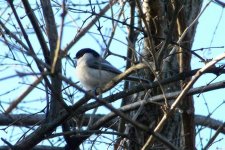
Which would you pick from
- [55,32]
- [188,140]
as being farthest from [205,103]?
[55,32]

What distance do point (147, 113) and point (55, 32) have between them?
4.74 ft

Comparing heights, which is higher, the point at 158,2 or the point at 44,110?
the point at 158,2

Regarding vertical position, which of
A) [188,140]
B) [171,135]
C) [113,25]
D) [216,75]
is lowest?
[188,140]

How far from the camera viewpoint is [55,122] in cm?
362

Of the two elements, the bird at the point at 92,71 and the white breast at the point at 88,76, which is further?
the white breast at the point at 88,76

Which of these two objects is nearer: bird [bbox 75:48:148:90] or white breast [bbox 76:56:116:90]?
bird [bbox 75:48:148:90]

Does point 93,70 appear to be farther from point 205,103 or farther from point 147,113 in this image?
point 205,103

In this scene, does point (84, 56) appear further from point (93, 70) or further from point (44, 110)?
point (44, 110)

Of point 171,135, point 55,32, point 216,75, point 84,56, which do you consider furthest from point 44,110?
point 84,56

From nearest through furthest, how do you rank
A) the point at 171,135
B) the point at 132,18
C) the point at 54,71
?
the point at 54,71 < the point at 171,135 < the point at 132,18

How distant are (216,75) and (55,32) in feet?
4.20

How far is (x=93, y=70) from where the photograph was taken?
6039 millimetres

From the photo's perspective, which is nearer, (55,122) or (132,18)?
(55,122)

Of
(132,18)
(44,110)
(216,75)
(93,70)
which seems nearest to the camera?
(216,75)
